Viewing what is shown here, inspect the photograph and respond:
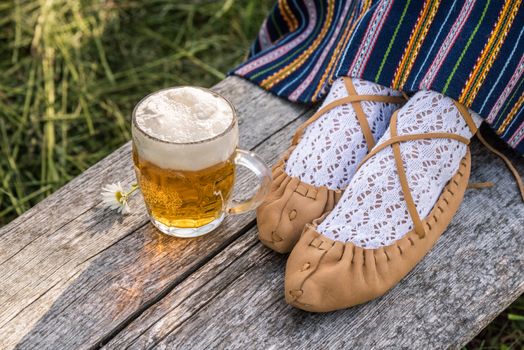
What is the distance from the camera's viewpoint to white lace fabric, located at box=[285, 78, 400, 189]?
1.41 m

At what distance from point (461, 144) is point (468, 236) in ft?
0.63

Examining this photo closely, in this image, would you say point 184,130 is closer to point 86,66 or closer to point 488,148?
point 488,148

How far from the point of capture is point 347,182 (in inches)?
56.4

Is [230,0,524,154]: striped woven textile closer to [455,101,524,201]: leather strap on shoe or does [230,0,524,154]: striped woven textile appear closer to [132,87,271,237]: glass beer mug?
[455,101,524,201]: leather strap on shoe

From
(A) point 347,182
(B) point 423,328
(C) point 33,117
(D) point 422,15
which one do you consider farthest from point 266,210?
(C) point 33,117

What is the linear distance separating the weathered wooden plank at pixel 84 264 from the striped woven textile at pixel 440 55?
38cm

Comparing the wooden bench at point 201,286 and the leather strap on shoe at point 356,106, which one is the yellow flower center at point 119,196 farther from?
the leather strap on shoe at point 356,106

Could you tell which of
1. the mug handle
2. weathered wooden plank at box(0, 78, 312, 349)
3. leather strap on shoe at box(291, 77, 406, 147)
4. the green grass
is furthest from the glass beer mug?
the green grass

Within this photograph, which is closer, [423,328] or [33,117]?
[423,328]

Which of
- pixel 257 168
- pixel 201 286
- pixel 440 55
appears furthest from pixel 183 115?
pixel 440 55

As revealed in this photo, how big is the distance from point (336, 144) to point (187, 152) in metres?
0.39

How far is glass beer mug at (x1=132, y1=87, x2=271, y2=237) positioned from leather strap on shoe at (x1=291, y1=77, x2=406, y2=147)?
0.80 ft

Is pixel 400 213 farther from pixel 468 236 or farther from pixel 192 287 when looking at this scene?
pixel 192 287

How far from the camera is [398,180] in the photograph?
4.46ft
